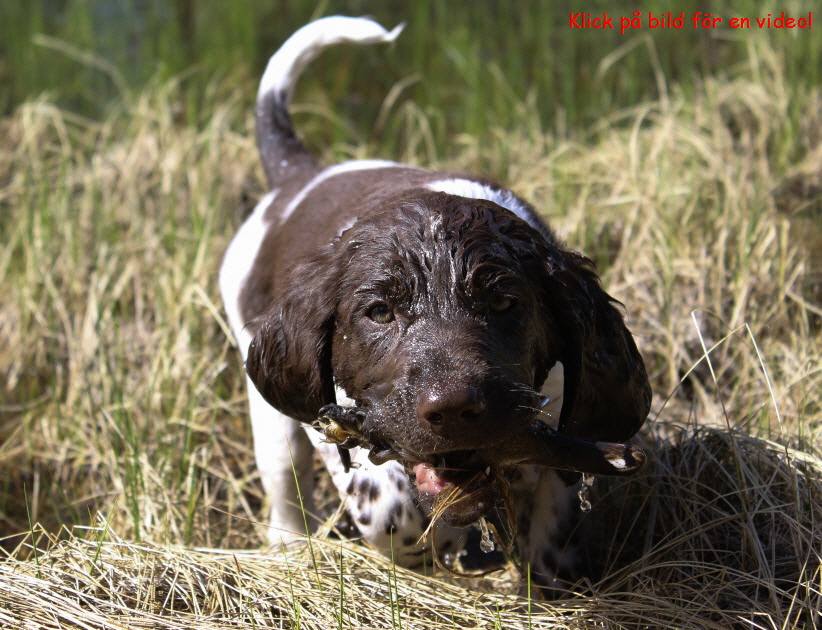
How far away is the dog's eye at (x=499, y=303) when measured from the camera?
244 cm

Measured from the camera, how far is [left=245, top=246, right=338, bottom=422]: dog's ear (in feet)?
8.72

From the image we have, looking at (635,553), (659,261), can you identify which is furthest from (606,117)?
(635,553)

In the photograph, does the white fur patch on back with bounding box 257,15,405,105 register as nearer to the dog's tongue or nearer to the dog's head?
the dog's head

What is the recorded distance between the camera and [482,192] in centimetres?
308

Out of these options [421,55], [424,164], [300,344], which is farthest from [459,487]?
[421,55]

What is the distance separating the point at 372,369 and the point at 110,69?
4625mm

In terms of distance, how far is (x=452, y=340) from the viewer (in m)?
2.30

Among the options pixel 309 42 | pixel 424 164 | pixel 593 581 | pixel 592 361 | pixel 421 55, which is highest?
pixel 309 42

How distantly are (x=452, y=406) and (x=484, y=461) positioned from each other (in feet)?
0.82

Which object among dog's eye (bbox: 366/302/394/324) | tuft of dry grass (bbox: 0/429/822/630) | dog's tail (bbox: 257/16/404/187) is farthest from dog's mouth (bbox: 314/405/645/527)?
dog's tail (bbox: 257/16/404/187)

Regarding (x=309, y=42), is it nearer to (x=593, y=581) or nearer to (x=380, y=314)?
(x=380, y=314)

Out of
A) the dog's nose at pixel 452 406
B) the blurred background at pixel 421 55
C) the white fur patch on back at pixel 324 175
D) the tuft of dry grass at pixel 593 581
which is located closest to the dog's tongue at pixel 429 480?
the dog's nose at pixel 452 406

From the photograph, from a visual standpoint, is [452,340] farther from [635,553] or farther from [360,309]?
[635,553]

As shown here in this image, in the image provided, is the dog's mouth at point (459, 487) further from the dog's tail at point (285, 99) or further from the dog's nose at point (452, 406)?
the dog's tail at point (285, 99)
